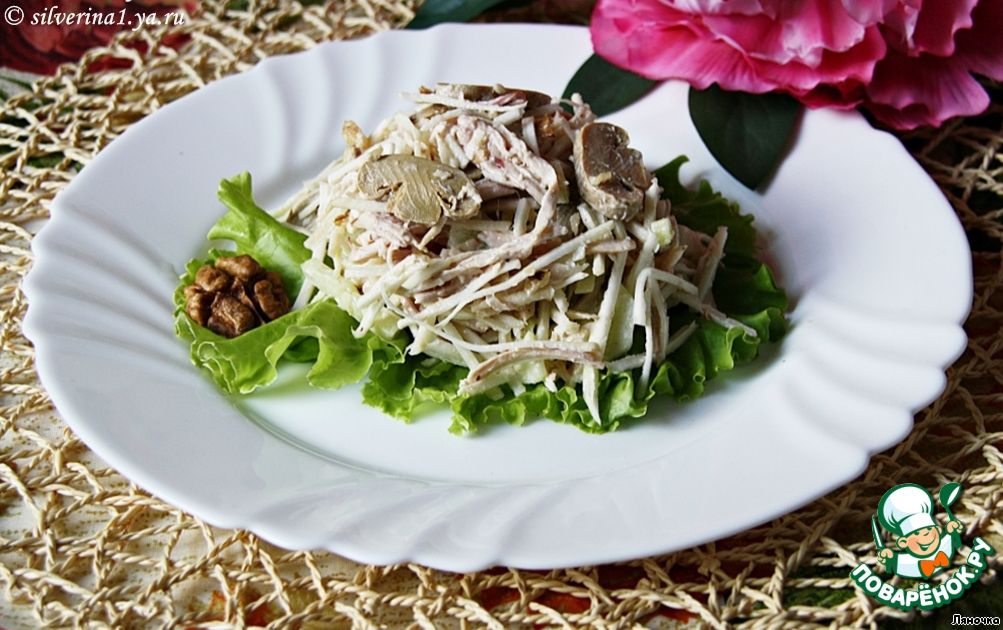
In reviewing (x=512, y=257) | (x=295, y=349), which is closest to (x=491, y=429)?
(x=512, y=257)

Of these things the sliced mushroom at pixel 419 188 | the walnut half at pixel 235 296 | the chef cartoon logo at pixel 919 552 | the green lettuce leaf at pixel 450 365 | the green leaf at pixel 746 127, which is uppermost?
the sliced mushroom at pixel 419 188

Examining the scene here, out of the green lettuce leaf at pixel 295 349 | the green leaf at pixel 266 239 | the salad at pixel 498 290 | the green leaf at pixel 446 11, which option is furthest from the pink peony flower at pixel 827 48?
the green lettuce leaf at pixel 295 349

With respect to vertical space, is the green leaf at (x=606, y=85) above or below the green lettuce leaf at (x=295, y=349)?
above

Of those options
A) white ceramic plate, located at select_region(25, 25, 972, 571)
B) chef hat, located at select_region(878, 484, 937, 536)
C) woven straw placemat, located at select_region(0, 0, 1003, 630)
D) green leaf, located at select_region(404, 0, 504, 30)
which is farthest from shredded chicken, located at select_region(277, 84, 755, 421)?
green leaf, located at select_region(404, 0, 504, 30)

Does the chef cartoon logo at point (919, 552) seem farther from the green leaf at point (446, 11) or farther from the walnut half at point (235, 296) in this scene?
the green leaf at point (446, 11)

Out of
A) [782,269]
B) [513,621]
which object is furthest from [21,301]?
[782,269]

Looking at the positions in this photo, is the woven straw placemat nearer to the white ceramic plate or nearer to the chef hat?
the chef hat
